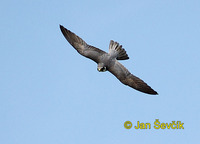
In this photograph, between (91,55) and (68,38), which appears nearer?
(91,55)

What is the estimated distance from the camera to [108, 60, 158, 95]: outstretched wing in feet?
59.9

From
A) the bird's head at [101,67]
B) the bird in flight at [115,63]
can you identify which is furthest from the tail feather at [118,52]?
the bird's head at [101,67]

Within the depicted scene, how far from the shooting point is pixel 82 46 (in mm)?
19531

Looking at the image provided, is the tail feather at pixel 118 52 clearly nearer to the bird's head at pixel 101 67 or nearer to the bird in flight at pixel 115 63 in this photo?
the bird in flight at pixel 115 63

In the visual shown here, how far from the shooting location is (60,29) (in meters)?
20.0

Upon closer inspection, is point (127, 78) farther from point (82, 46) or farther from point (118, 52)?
point (82, 46)

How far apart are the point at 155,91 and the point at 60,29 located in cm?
645

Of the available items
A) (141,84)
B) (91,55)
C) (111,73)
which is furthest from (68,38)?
(141,84)

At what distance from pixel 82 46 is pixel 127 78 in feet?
10.4

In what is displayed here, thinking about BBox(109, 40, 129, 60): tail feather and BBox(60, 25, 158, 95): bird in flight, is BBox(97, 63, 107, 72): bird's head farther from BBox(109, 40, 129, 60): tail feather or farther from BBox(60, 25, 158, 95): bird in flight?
BBox(109, 40, 129, 60): tail feather

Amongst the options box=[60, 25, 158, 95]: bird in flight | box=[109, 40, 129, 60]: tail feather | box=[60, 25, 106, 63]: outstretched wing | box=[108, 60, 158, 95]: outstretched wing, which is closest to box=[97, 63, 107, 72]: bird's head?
box=[60, 25, 158, 95]: bird in flight

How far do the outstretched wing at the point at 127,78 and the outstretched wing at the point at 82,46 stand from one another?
1.06 m

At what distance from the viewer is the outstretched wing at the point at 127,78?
18.2m

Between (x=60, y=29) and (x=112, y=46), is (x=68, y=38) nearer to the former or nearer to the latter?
(x=60, y=29)
